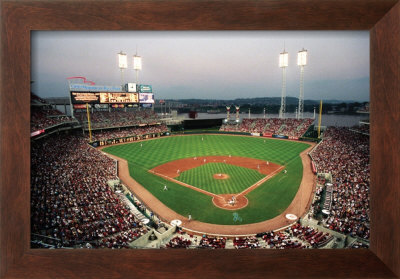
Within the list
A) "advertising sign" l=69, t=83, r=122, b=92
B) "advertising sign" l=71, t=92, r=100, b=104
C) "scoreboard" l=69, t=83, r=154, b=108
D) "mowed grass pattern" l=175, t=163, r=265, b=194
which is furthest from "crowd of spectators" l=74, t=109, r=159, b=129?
"mowed grass pattern" l=175, t=163, r=265, b=194

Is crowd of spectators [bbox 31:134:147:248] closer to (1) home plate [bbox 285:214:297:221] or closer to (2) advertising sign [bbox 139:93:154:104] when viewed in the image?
(1) home plate [bbox 285:214:297:221]

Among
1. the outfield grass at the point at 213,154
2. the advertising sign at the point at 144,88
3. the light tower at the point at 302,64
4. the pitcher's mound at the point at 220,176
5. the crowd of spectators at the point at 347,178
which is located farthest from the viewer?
the advertising sign at the point at 144,88

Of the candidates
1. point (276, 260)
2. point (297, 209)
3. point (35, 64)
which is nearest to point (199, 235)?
point (297, 209)

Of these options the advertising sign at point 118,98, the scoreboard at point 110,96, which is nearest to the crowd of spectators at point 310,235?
the scoreboard at point 110,96

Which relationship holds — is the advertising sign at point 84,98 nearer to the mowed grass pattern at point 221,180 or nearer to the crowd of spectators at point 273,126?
the mowed grass pattern at point 221,180

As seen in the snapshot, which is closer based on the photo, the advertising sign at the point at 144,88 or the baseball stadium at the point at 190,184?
the baseball stadium at the point at 190,184
